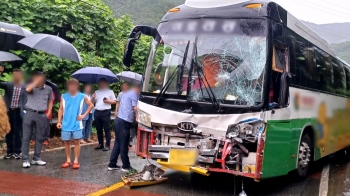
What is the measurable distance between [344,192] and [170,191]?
3238mm

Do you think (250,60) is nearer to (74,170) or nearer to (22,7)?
(74,170)

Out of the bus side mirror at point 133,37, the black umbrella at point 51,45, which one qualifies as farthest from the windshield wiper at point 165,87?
the black umbrella at point 51,45

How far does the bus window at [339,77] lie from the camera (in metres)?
10.2

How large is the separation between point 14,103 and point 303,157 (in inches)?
232

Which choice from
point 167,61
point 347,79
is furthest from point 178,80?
point 347,79

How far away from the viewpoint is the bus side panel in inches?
244

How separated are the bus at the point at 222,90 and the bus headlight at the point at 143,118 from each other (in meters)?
0.02

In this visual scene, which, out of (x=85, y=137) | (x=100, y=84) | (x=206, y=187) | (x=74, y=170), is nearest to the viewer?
(x=206, y=187)

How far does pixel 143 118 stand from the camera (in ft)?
22.6

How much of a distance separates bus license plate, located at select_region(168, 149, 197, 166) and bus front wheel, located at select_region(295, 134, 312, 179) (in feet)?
8.32

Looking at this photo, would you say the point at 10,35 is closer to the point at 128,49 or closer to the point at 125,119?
the point at 128,49

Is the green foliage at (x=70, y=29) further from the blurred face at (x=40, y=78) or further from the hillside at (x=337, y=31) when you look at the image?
the hillside at (x=337, y=31)

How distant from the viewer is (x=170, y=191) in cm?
661

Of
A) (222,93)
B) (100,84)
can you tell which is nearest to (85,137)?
(100,84)
